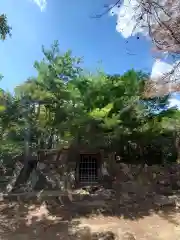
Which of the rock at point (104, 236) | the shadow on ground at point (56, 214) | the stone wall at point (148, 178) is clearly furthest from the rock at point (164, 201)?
the rock at point (104, 236)

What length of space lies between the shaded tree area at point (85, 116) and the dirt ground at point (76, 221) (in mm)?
2603

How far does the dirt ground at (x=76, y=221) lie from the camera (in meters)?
6.67

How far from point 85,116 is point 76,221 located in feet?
11.8

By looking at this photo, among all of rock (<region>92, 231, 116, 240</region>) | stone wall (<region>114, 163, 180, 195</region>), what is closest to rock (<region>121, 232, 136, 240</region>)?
rock (<region>92, 231, 116, 240</region>)

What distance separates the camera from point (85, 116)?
898 cm

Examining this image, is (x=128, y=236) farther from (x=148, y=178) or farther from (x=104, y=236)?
(x=148, y=178)

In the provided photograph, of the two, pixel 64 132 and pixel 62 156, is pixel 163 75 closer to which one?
pixel 64 132

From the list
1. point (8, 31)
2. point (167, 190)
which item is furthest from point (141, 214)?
point (8, 31)

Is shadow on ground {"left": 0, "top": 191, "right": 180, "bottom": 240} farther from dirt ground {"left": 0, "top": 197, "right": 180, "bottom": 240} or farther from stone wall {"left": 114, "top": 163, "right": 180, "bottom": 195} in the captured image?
stone wall {"left": 114, "top": 163, "right": 180, "bottom": 195}

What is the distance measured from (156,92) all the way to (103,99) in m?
6.16

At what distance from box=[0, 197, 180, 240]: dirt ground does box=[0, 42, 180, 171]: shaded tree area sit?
260cm

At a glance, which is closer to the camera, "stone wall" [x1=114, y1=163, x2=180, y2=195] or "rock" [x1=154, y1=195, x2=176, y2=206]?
"rock" [x1=154, y1=195, x2=176, y2=206]

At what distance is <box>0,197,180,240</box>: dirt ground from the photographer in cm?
667

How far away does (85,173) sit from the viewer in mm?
10438
